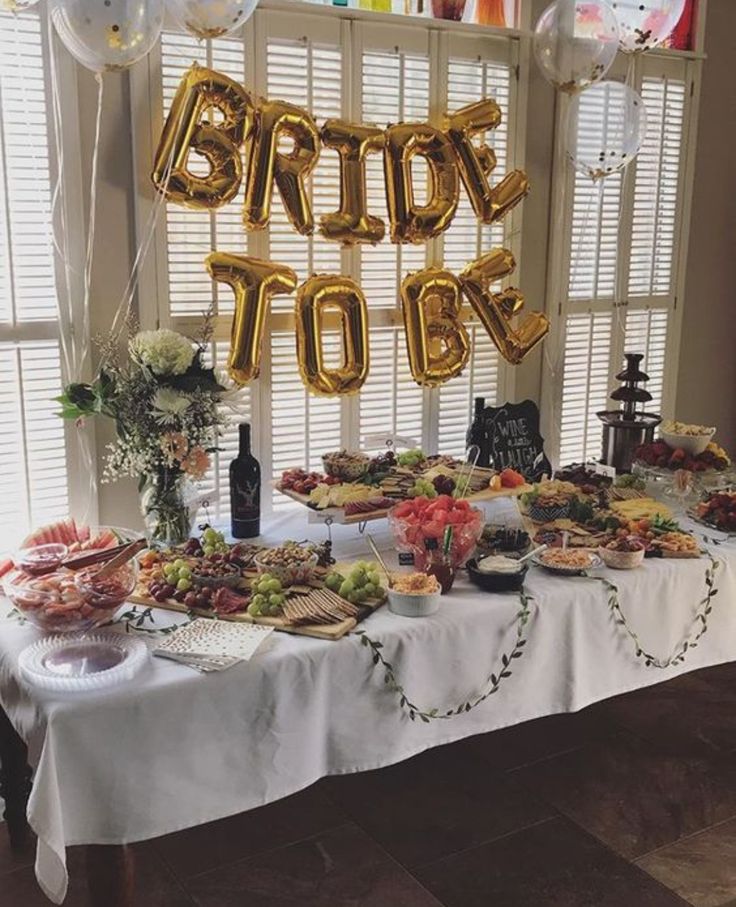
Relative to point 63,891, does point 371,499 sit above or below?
above

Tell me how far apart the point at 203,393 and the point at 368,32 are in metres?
1.27

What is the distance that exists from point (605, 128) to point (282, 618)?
2.00 meters

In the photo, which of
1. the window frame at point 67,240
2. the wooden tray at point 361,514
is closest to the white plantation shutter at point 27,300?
the window frame at point 67,240

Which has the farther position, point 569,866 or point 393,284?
point 393,284

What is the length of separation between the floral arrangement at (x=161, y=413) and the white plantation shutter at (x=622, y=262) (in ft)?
5.08

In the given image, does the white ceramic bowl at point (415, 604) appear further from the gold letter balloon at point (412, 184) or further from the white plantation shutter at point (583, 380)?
the white plantation shutter at point (583, 380)

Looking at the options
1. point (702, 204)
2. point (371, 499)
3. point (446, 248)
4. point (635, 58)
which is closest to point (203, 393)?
point (371, 499)

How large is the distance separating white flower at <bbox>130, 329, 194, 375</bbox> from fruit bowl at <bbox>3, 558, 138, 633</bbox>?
58 centimetres

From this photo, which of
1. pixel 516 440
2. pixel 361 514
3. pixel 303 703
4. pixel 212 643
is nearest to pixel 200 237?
pixel 361 514

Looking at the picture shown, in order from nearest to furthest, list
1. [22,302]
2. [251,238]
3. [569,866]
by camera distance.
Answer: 1. [569,866]
2. [22,302]
3. [251,238]

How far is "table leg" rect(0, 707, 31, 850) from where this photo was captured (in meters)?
2.42

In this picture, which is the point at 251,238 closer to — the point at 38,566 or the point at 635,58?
the point at 38,566

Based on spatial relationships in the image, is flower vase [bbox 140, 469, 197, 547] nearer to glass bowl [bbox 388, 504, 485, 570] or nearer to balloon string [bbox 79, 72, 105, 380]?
balloon string [bbox 79, 72, 105, 380]

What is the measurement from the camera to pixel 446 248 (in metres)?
3.22
